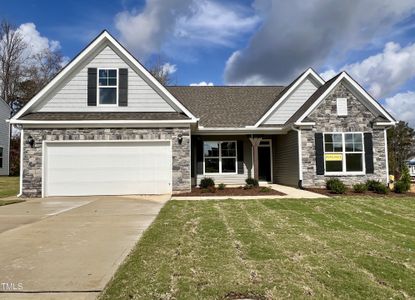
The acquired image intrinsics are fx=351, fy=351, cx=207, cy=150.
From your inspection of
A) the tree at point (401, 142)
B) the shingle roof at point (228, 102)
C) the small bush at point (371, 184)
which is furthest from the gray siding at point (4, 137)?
the tree at point (401, 142)

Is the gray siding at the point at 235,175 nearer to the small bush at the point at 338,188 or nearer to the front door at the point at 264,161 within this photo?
the front door at the point at 264,161

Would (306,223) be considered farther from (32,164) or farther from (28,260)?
(32,164)

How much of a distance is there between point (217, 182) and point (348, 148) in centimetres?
644

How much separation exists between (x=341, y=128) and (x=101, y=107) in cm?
1054

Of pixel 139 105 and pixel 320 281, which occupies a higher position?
pixel 139 105

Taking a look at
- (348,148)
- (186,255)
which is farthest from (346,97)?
(186,255)

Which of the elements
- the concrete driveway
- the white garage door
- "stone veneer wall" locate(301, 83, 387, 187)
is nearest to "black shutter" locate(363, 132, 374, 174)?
"stone veneer wall" locate(301, 83, 387, 187)

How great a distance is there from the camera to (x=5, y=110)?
30.0 m

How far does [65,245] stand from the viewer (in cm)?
600

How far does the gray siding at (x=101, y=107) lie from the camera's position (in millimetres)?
14492

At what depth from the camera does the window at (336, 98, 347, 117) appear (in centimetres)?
1581

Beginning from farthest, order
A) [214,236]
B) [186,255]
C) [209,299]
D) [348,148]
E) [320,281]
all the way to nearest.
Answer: [348,148] → [214,236] → [186,255] → [320,281] → [209,299]

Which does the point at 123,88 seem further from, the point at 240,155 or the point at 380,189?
the point at 380,189

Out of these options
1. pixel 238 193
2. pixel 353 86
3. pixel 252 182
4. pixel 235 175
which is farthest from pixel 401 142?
pixel 238 193
